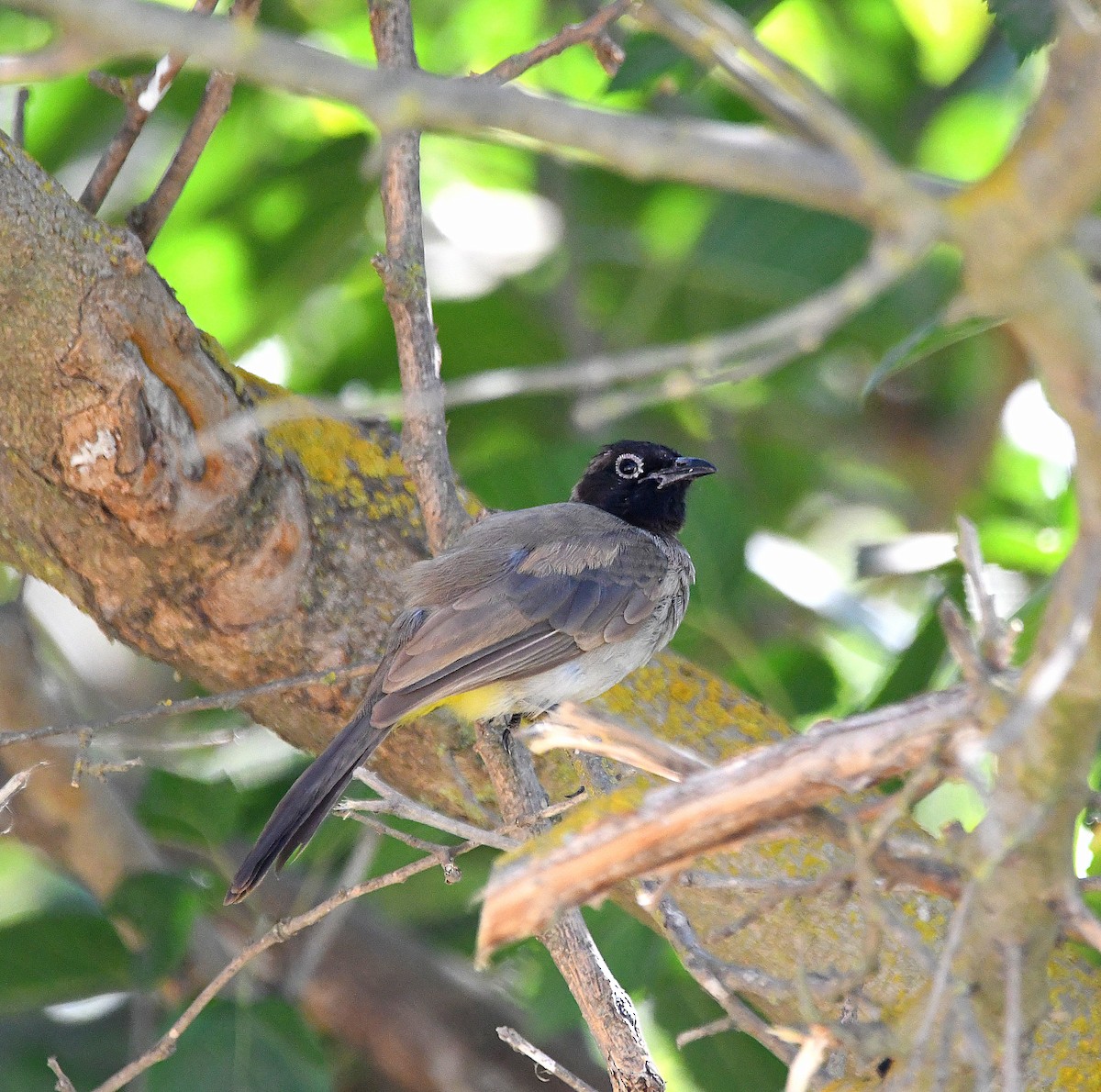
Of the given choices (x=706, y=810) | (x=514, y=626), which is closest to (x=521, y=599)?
(x=514, y=626)

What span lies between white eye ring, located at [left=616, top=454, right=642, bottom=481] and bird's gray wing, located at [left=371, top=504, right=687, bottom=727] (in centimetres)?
31

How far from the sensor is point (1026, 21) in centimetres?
324

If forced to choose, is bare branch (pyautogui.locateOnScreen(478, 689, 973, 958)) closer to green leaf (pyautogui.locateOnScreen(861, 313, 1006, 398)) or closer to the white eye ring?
green leaf (pyautogui.locateOnScreen(861, 313, 1006, 398))

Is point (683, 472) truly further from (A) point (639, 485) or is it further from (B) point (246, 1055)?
(B) point (246, 1055)

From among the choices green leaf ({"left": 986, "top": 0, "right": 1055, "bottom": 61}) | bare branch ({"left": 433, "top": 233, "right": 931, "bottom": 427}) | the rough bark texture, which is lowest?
bare branch ({"left": 433, "top": 233, "right": 931, "bottom": 427})

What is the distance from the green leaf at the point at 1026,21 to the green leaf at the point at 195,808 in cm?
296

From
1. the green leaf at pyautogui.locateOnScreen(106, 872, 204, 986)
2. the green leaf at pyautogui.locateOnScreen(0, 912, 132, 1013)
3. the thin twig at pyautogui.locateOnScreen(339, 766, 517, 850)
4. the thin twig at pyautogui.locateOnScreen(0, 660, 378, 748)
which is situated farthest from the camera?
the green leaf at pyautogui.locateOnScreen(0, 912, 132, 1013)

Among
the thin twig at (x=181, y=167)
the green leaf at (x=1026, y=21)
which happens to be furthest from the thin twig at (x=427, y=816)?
the green leaf at (x=1026, y=21)

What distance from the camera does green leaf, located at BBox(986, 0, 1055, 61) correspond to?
3.23 metres

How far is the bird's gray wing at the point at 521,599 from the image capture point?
11.6ft

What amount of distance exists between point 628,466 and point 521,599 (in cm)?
102

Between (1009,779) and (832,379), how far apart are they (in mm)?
4883

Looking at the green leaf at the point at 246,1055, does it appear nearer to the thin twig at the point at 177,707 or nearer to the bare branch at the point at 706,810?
the thin twig at the point at 177,707

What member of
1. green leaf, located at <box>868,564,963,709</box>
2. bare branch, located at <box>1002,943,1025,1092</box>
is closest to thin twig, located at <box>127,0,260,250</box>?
green leaf, located at <box>868,564,963,709</box>
